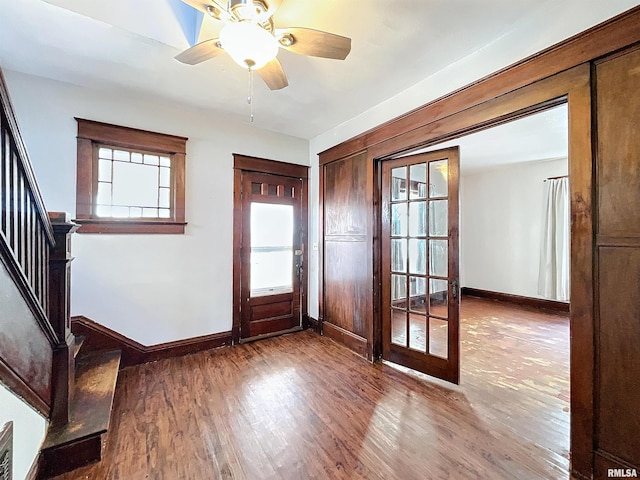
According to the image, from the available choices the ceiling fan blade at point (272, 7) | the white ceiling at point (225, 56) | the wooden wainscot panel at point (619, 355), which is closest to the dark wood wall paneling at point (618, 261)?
the wooden wainscot panel at point (619, 355)

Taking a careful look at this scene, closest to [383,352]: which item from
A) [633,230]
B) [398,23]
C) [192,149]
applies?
[633,230]

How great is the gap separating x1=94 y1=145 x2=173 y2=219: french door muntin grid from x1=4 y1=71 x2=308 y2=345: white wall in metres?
0.20

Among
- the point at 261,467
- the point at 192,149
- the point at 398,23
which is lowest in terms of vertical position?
the point at 261,467

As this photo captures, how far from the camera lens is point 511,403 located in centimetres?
225

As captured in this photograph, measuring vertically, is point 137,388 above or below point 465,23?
below

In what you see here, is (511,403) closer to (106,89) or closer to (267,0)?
(267,0)

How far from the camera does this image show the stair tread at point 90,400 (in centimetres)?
165

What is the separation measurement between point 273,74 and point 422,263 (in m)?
2.05

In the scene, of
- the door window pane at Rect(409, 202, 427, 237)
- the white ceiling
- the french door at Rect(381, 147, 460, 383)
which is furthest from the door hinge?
the white ceiling

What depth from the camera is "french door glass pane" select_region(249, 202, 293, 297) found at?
146 inches

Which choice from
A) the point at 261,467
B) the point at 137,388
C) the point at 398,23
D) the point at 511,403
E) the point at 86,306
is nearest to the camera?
the point at 261,467

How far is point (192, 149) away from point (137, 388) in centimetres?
248

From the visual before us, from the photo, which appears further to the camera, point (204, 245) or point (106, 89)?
point (204, 245)

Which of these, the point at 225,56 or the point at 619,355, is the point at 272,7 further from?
the point at 619,355
